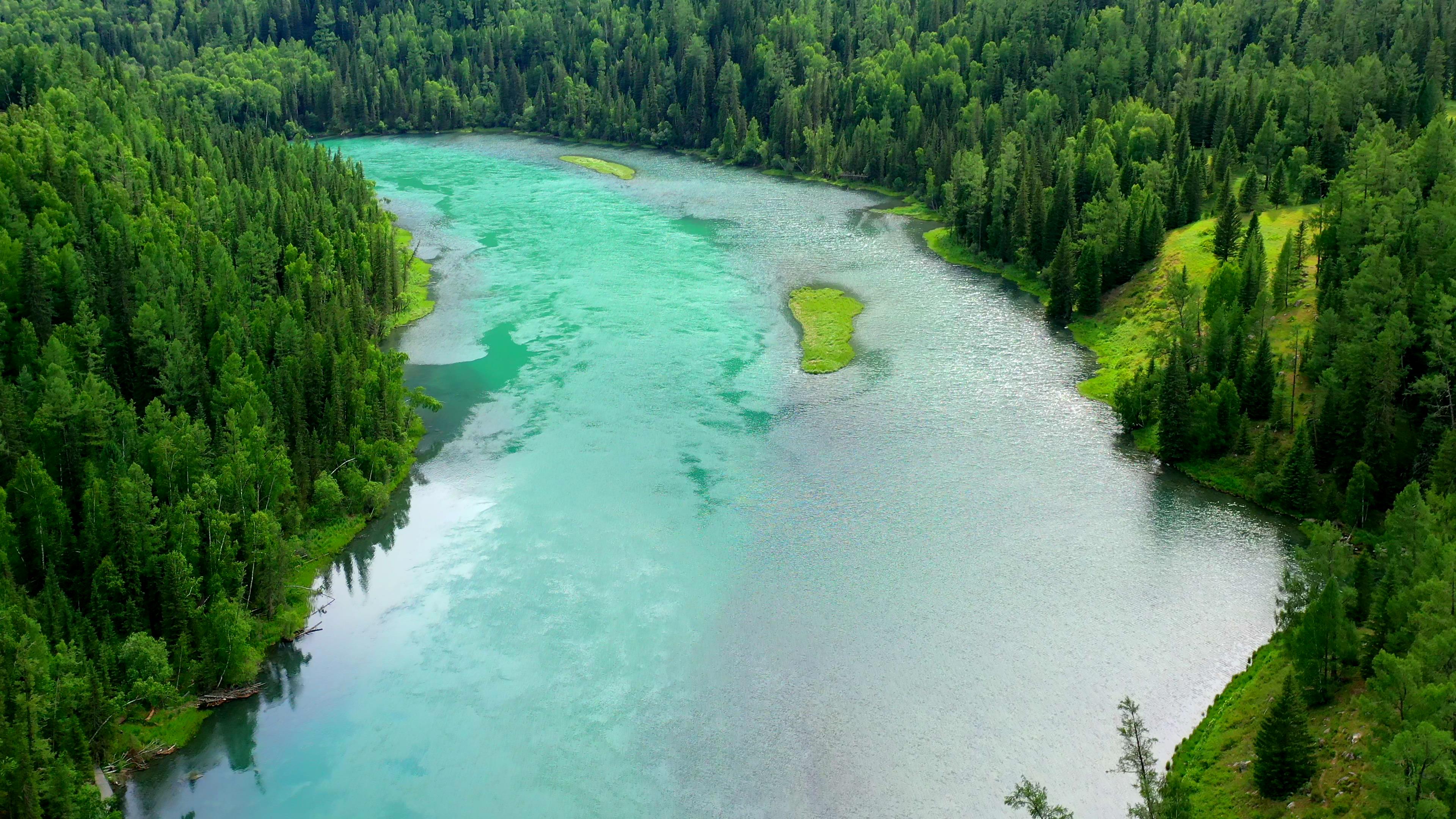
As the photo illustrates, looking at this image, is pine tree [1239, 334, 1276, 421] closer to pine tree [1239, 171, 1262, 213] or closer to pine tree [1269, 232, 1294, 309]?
pine tree [1269, 232, 1294, 309]

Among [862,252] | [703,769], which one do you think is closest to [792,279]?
[862,252]

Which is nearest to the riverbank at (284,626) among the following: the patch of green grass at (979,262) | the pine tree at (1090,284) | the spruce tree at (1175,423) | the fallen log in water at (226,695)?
the fallen log in water at (226,695)

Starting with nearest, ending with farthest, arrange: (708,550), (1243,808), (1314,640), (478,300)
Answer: (1243,808), (1314,640), (708,550), (478,300)

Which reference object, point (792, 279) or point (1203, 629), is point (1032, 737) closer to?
point (1203, 629)

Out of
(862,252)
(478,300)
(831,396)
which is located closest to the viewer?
(831,396)

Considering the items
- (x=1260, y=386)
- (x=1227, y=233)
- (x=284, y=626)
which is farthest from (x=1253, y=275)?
(x=284, y=626)
